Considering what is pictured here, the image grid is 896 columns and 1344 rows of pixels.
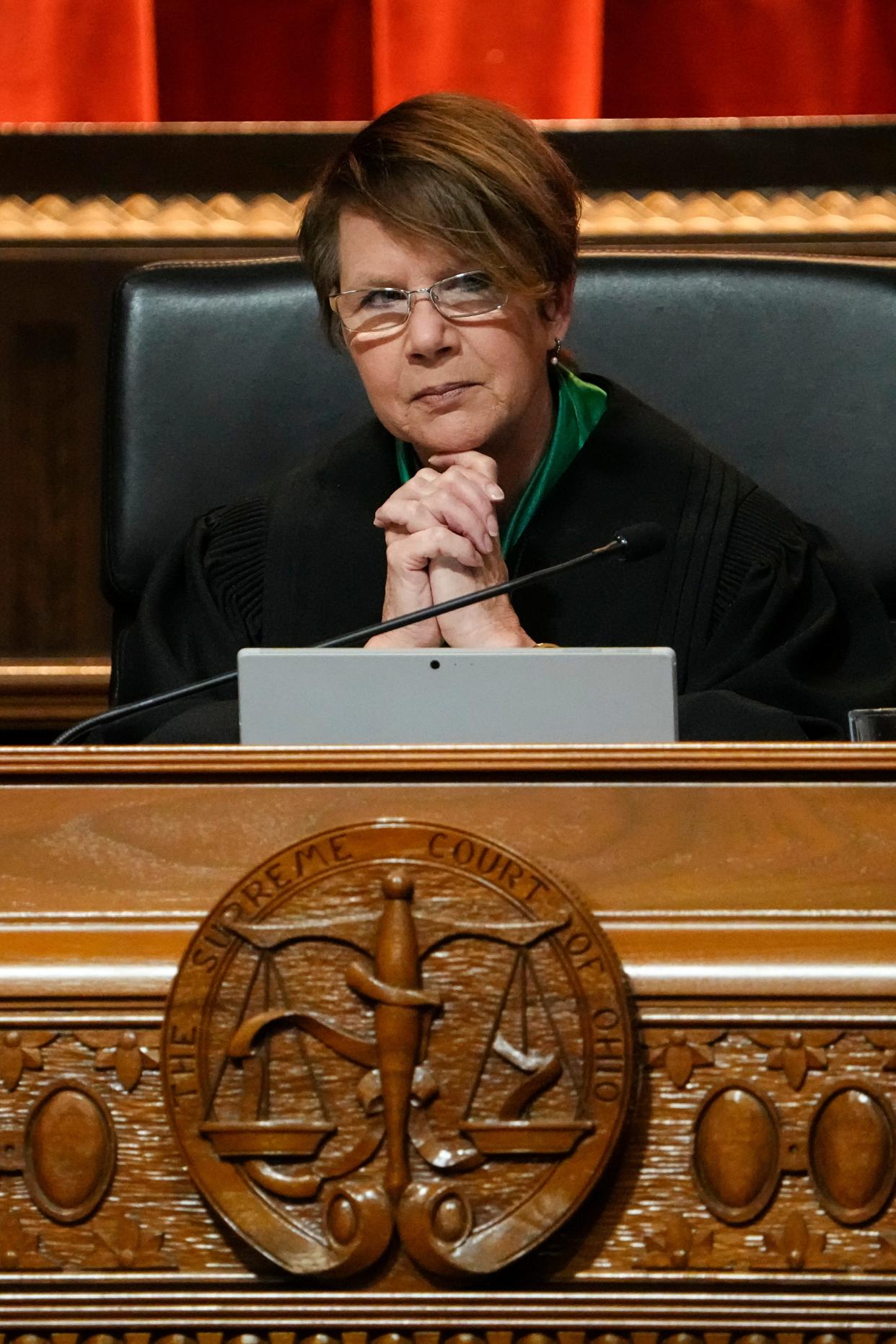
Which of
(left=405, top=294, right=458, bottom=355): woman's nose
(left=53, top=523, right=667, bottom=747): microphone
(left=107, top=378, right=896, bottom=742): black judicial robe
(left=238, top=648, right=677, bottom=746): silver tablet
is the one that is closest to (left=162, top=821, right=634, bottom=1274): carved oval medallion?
(left=238, top=648, right=677, bottom=746): silver tablet

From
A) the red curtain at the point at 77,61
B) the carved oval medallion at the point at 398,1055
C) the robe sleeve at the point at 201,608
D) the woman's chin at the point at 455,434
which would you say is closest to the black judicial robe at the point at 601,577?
the robe sleeve at the point at 201,608

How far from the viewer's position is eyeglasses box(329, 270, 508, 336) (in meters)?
1.70

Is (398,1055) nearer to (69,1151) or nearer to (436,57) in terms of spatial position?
(69,1151)

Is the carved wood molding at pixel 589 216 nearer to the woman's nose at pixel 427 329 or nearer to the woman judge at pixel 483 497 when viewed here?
the woman judge at pixel 483 497

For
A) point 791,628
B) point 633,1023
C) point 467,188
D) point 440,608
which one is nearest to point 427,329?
point 467,188

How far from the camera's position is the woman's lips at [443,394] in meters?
1.71

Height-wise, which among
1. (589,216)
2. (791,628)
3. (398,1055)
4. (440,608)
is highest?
(589,216)

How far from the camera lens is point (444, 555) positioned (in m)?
1.59

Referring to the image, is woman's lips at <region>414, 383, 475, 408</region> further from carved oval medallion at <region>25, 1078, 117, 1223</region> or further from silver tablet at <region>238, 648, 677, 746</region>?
carved oval medallion at <region>25, 1078, 117, 1223</region>

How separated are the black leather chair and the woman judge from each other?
0.09m

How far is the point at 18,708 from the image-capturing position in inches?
90.1

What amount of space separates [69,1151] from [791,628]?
41.6 inches

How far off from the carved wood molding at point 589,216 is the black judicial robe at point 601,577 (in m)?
0.49

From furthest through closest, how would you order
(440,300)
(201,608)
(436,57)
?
1. (436,57)
2. (201,608)
3. (440,300)
